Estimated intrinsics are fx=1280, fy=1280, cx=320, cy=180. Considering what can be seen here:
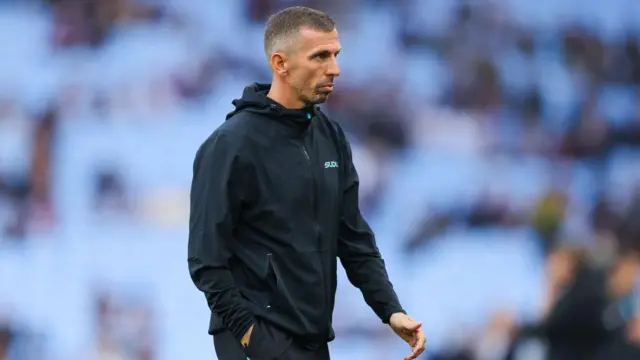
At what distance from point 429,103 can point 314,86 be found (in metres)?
3.63

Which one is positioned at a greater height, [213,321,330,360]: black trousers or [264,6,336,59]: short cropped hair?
[264,6,336,59]: short cropped hair

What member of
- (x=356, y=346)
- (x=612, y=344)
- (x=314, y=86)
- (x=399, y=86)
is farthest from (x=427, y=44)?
(x=314, y=86)

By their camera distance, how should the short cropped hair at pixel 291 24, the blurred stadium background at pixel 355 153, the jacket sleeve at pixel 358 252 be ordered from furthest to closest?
the blurred stadium background at pixel 355 153, the jacket sleeve at pixel 358 252, the short cropped hair at pixel 291 24

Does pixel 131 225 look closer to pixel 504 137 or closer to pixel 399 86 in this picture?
pixel 399 86

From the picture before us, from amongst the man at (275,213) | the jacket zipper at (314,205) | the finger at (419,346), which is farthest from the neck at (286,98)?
the finger at (419,346)

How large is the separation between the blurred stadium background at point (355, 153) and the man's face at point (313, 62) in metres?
3.47

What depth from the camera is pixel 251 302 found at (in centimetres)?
344

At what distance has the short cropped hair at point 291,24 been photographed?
3459mm

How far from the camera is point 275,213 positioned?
11.3 ft

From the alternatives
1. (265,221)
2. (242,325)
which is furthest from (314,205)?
(242,325)

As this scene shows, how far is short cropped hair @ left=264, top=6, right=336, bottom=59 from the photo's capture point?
11.3ft

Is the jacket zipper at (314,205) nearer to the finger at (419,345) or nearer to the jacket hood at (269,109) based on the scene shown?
the jacket hood at (269,109)

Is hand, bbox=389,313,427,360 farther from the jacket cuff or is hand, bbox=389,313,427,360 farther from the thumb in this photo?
the jacket cuff

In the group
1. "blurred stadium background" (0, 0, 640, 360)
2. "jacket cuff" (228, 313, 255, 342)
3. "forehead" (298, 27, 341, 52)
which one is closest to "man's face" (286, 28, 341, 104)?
"forehead" (298, 27, 341, 52)
